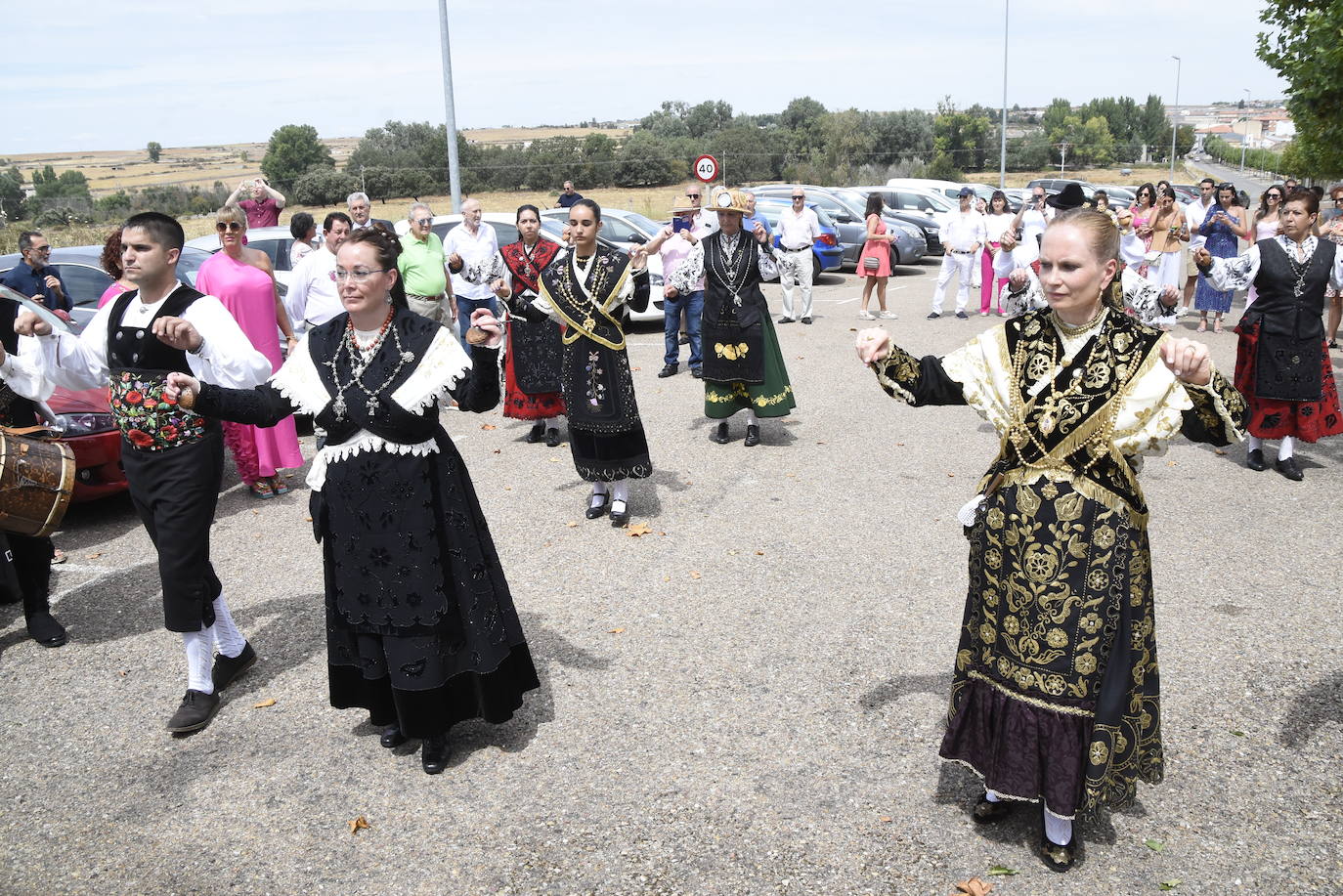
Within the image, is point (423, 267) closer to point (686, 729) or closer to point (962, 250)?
point (686, 729)

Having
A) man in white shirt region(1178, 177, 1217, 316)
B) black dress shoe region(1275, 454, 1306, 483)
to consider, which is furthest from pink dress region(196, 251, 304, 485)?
man in white shirt region(1178, 177, 1217, 316)

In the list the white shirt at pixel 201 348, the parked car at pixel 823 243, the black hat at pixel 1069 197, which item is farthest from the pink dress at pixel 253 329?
the parked car at pixel 823 243

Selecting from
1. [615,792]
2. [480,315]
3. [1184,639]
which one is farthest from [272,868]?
[1184,639]

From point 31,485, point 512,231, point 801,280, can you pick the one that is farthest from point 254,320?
point 801,280

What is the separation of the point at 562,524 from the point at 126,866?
12.5 feet

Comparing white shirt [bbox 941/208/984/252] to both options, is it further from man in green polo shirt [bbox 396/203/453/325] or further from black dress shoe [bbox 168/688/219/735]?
black dress shoe [bbox 168/688/219/735]

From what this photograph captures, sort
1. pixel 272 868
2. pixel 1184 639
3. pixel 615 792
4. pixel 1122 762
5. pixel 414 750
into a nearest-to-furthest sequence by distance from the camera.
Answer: pixel 1122 762 < pixel 272 868 < pixel 615 792 < pixel 414 750 < pixel 1184 639

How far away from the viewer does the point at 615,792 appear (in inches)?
160

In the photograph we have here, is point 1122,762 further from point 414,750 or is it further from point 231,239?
point 231,239

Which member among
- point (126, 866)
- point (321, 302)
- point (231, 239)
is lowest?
point (126, 866)

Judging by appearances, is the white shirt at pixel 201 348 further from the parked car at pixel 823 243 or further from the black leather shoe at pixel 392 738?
the parked car at pixel 823 243

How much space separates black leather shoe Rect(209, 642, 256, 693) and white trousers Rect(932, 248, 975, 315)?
42.7 feet

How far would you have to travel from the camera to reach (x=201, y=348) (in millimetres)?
4504

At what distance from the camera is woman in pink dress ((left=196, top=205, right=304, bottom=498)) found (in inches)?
309
